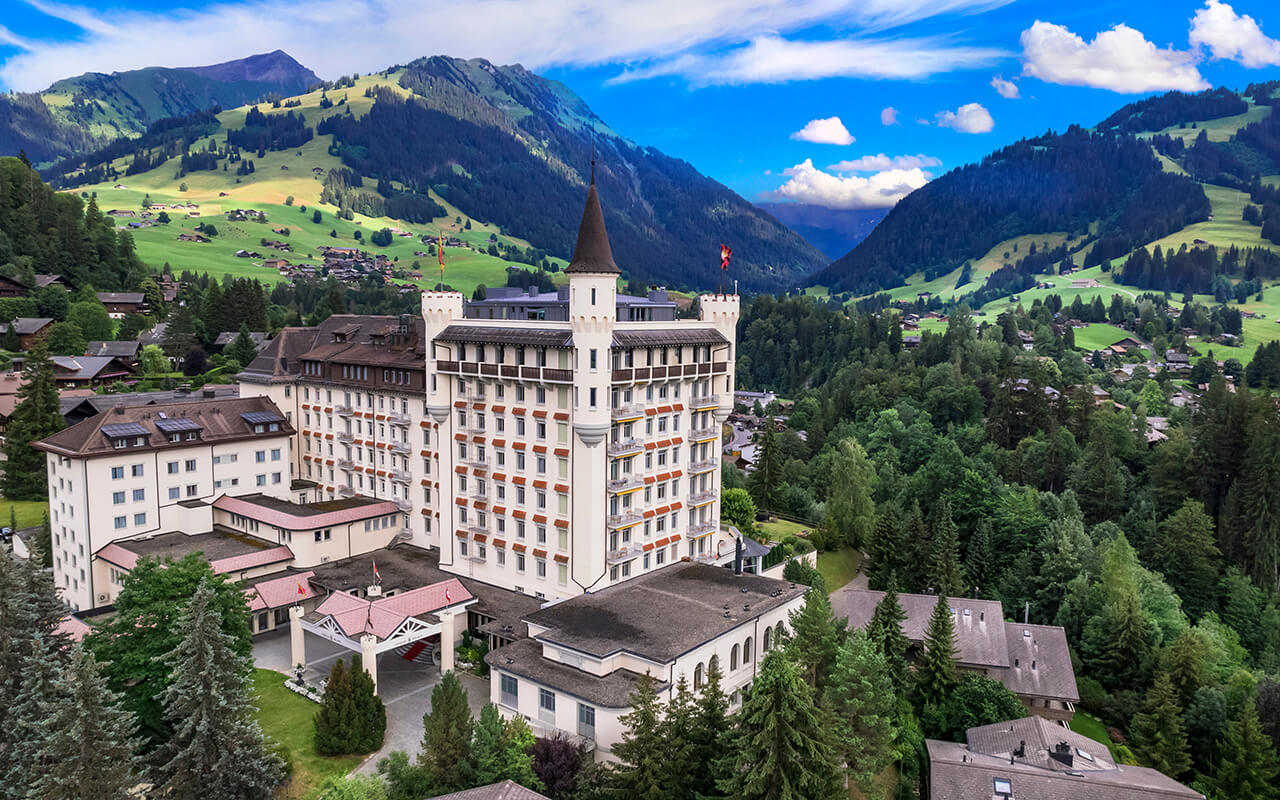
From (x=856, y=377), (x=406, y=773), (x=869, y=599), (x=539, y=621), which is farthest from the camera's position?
(x=856, y=377)

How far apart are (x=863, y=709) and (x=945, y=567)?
32.1 meters

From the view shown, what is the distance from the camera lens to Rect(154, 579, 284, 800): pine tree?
36656mm

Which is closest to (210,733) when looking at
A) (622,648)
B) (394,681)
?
(394,681)

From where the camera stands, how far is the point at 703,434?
62.8m

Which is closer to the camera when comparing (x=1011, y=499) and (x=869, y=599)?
(x=869, y=599)

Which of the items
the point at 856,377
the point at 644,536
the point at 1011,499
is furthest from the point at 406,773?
the point at 856,377

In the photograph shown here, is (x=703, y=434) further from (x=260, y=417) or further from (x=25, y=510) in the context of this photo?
(x=25, y=510)

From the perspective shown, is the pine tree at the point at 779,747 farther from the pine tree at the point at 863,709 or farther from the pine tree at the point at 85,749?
the pine tree at the point at 85,749

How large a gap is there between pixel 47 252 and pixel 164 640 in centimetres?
13379

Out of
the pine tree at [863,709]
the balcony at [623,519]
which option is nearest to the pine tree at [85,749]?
the balcony at [623,519]

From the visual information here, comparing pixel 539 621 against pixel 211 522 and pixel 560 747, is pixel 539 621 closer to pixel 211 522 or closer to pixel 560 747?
pixel 560 747

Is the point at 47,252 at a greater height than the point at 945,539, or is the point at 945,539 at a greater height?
the point at 47,252

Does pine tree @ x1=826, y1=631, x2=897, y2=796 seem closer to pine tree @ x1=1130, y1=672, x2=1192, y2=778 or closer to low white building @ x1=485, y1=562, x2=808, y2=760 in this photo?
low white building @ x1=485, y1=562, x2=808, y2=760

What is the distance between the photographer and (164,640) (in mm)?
43469
